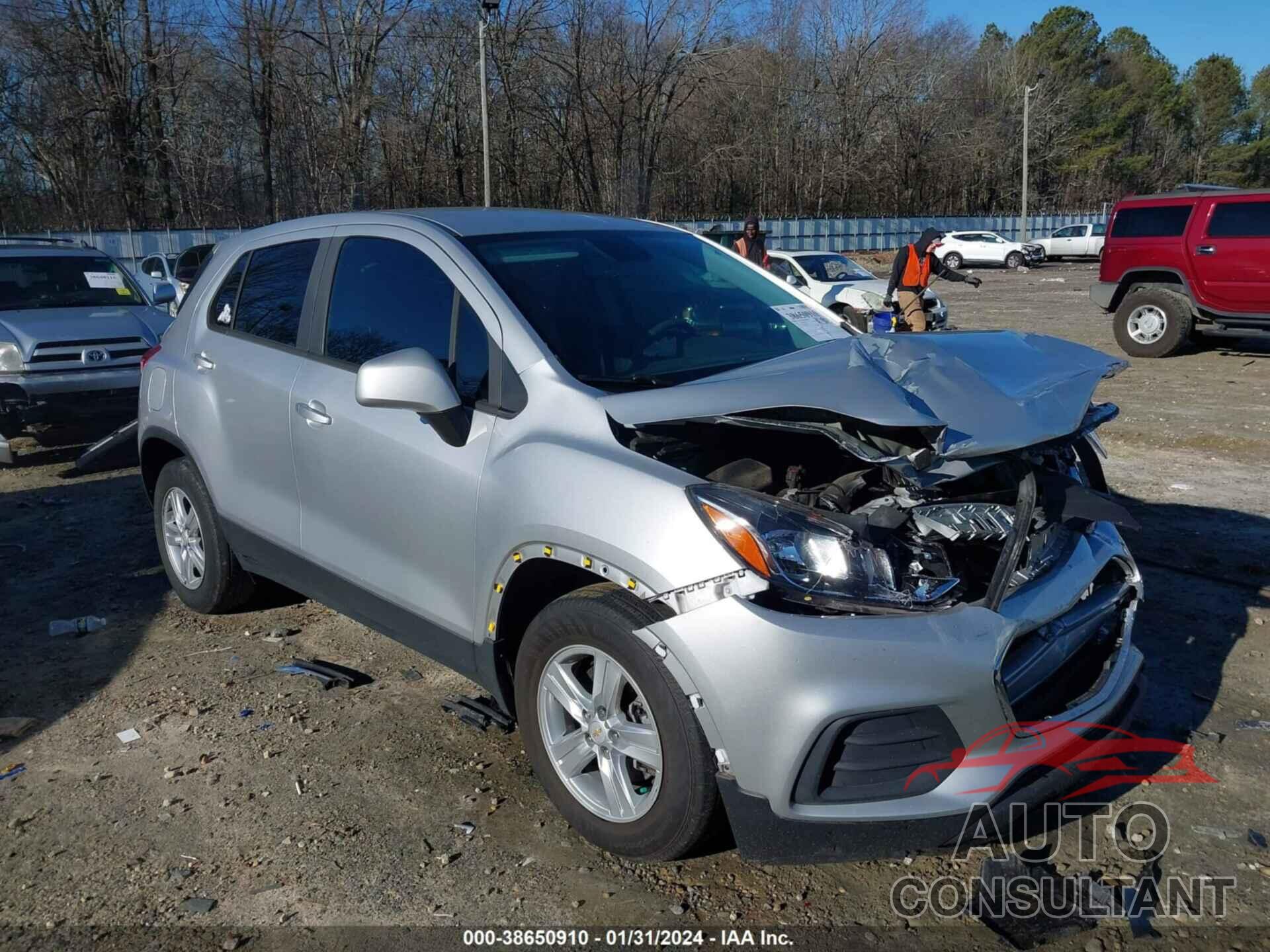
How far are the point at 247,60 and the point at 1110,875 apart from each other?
46.7 metres

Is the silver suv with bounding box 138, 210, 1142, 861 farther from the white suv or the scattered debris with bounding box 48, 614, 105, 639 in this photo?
the white suv

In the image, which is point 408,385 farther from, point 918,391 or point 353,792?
point 918,391

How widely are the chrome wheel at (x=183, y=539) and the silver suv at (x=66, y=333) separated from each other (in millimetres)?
3707

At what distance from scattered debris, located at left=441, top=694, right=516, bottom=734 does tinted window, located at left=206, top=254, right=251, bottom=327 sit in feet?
6.73

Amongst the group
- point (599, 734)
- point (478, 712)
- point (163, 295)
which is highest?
point (163, 295)

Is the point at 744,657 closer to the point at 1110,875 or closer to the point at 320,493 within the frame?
the point at 1110,875

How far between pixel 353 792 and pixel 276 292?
7.20 feet

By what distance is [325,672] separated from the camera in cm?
442

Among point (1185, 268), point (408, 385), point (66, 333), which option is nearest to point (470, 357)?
point (408, 385)

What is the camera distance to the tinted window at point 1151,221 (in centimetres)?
1363

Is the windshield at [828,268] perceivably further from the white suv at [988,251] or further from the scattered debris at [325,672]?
the white suv at [988,251]

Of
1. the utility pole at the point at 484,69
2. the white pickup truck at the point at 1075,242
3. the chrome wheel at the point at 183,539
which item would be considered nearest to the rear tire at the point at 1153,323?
the chrome wheel at the point at 183,539

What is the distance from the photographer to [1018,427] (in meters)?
2.94

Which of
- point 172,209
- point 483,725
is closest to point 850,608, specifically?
point 483,725
